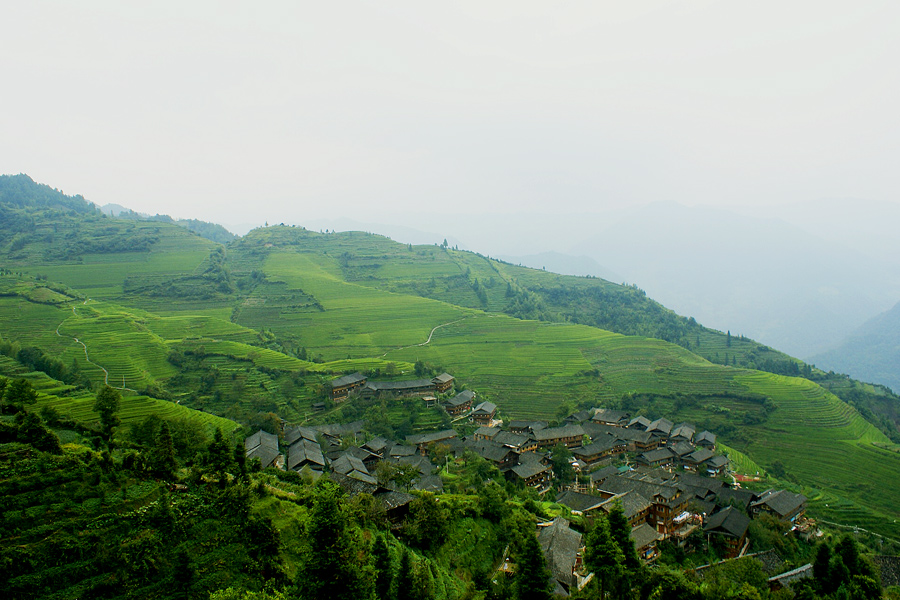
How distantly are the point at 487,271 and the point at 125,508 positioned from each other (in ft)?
337

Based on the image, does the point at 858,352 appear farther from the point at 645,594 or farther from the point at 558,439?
the point at 645,594

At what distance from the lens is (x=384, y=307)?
79.6 m

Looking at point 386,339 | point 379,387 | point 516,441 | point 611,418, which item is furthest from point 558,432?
point 386,339

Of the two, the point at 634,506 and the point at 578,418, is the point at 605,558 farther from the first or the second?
the point at 578,418

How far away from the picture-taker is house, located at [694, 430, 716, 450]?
45.2 metres

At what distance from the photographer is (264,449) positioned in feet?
110

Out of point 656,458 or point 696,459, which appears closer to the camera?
point 696,459

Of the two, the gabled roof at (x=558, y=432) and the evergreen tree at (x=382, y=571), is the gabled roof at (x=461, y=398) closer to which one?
the gabled roof at (x=558, y=432)

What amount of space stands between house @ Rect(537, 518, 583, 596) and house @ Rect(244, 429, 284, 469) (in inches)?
703

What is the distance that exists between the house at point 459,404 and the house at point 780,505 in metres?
25.9

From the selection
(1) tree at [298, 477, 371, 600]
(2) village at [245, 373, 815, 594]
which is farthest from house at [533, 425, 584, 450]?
(1) tree at [298, 477, 371, 600]

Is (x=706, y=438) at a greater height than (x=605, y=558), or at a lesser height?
lesser

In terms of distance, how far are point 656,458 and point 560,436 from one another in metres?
8.48

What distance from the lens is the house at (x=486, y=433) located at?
43.0 metres
